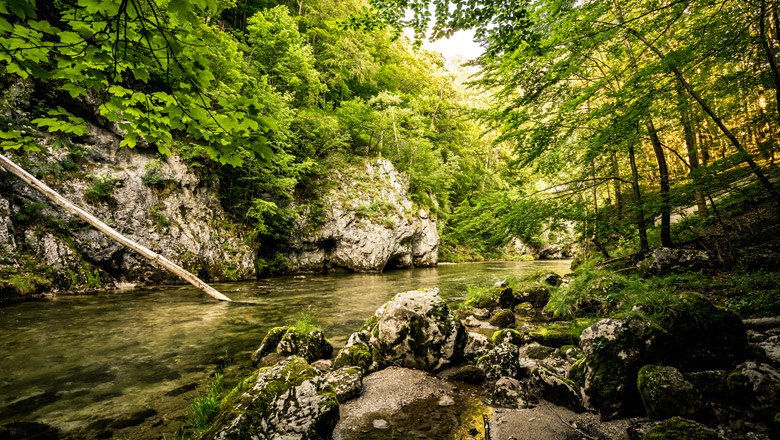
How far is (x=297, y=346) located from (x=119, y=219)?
1207 cm

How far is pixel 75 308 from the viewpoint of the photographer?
814 centimetres

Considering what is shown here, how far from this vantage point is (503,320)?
7.50 metres

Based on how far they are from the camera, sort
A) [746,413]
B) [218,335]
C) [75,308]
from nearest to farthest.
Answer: [746,413] < [218,335] < [75,308]

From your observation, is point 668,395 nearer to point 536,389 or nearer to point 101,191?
point 536,389

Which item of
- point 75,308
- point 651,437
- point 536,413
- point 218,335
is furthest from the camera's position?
point 75,308

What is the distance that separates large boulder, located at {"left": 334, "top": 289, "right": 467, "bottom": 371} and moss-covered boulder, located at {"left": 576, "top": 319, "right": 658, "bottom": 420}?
1875 mm

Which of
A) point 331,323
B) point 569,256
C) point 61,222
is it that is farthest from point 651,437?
point 569,256

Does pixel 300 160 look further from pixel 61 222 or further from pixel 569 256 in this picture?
pixel 569 256

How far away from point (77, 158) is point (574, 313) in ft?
60.6

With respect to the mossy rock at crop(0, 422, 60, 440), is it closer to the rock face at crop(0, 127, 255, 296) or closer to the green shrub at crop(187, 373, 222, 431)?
the green shrub at crop(187, 373, 222, 431)

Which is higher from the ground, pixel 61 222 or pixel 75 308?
pixel 61 222

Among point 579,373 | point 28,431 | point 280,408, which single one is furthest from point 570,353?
point 28,431

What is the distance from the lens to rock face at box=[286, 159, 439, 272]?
2031cm

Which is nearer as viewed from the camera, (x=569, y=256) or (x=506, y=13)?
(x=506, y=13)
